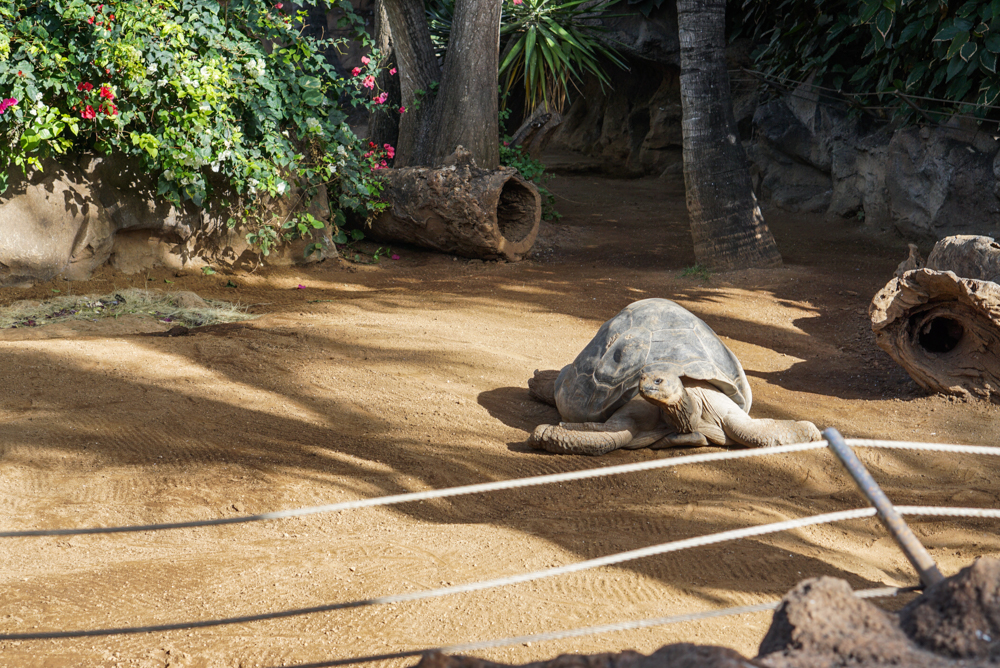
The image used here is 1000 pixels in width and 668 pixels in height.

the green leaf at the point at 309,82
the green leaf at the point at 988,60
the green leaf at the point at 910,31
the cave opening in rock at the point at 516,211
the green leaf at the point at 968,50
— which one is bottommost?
the cave opening in rock at the point at 516,211

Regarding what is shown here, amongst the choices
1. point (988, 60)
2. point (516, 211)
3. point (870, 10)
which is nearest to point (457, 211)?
point (516, 211)

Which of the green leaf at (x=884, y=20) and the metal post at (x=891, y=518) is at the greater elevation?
the green leaf at (x=884, y=20)

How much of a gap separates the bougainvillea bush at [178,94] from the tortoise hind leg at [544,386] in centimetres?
344

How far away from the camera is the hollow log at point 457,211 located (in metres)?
8.29

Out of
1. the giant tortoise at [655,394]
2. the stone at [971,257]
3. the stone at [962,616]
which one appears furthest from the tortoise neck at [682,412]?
the stone at [971,257]

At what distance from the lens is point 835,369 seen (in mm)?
5492

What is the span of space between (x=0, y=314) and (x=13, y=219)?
924 mm

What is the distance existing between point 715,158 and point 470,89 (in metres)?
2.94

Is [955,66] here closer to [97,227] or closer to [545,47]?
[545,47]

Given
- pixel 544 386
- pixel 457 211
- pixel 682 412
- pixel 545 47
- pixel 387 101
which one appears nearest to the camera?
pixel 682 412

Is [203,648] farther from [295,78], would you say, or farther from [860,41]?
[860,41]

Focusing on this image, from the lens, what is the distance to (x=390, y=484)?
348cm

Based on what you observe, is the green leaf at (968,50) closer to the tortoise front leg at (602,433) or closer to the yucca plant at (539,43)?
the yucca plant at (539,43)

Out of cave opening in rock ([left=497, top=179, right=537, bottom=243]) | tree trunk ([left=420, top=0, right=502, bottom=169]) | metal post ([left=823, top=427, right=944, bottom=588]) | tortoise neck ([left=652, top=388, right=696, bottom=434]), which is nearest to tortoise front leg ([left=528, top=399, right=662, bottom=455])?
tortoise neck ([left=652, top=388, right=696, bottom=434])
